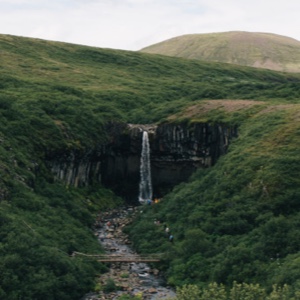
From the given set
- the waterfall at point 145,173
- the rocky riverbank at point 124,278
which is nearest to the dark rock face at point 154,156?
the waterfall at point 145,173

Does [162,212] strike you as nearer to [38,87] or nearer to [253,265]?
[253,265]

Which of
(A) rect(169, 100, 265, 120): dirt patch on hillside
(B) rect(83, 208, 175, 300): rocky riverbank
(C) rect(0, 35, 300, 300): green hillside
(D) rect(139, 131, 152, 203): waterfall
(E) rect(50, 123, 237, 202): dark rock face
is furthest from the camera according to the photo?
(A) rect(169, 100, 265, 120): dirt patch on hillside

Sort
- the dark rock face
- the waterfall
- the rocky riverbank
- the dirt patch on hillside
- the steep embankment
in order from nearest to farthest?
the steep embankment < the rocky riverbank < the dark rock face < the waterfall < the dirt patch on hillside

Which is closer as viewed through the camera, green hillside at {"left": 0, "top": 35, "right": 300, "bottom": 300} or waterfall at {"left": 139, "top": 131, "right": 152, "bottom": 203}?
green hillside at {"left": 0, "top": 35, "right": 300, "bottom": 300}

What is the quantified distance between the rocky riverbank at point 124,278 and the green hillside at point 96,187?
5.11 ft

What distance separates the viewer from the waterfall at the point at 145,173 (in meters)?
89.5

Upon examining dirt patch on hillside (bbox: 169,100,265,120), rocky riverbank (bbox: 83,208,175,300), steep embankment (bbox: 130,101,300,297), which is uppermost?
dirt patch on hillside (bbox: 169,100,265,120)

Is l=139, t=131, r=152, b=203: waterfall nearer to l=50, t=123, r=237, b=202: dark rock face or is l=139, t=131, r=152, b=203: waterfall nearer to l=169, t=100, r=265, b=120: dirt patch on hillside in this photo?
l=50, t=123, r=237, b=202: dark rock face

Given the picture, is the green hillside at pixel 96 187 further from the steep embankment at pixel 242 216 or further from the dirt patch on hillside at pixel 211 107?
the dirt patch on hillside at pixel 211 107

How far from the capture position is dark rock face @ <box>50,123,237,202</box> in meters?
84.0

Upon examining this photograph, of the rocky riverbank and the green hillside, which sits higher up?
the green hillside

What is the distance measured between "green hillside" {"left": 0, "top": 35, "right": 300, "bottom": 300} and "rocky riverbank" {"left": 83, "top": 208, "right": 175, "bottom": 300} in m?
1.56

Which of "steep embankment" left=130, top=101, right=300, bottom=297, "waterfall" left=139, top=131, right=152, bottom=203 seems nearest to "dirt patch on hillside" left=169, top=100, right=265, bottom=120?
"waterfall" left=139, top=131, right=152, bottom=203

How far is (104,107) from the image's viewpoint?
338 ft
